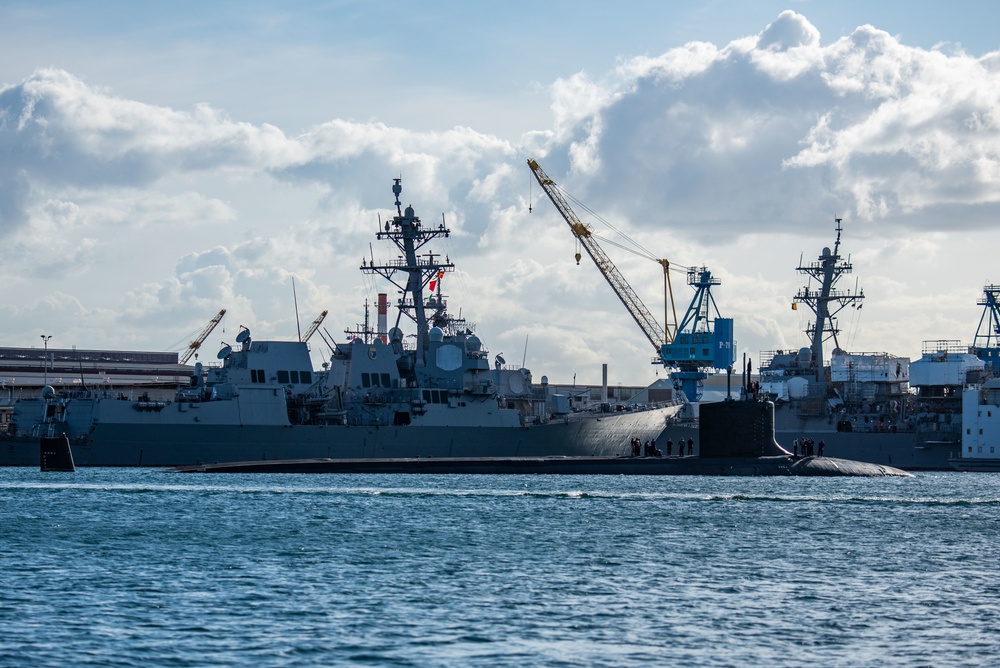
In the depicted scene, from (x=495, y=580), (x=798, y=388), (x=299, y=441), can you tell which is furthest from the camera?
(x=798, y=388)

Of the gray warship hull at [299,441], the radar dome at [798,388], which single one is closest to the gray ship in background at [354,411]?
the gray warship hull at [299,441]

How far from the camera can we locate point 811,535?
1222 inches

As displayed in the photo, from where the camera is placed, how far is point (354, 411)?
209 ft

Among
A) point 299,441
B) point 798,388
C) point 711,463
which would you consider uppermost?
point 798,388

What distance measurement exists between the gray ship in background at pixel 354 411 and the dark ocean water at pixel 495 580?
17698mm

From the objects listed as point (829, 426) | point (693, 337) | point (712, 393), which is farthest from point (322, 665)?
point (712, 393)

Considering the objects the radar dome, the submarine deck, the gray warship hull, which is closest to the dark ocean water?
the submarine deck

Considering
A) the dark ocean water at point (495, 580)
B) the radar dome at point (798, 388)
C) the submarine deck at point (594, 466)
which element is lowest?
the dark ocean water at point (495, 580)

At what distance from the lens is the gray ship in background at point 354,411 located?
58.8 m

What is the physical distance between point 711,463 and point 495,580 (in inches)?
1069

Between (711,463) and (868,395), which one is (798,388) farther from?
(711,463)

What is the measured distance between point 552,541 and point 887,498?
16.5m

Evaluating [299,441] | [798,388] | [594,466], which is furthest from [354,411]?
[798,388]

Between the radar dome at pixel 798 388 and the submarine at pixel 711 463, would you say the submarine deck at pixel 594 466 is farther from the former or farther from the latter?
→ the radar dome at pixel 798 388
